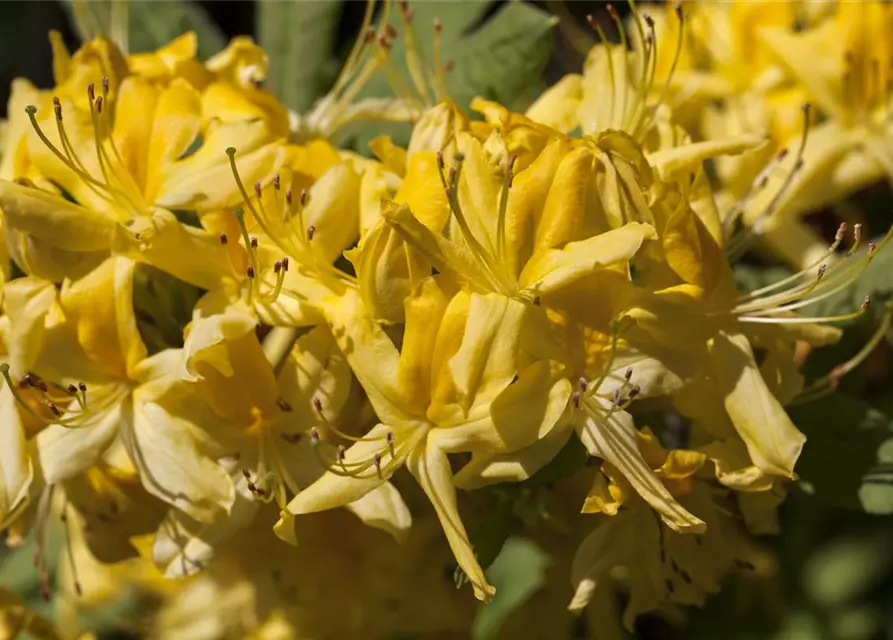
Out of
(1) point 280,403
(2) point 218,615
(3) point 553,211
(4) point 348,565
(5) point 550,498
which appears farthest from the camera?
(2) point 218,615

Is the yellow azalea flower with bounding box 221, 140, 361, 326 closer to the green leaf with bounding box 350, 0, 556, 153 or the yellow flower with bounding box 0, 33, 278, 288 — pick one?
the yellow flower with bounding box 0, 33, 278, 288

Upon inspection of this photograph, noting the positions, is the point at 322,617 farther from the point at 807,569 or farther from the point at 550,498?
the point at 807,569

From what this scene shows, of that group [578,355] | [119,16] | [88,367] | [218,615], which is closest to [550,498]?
[578,355]

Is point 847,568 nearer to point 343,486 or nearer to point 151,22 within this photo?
point 343,486

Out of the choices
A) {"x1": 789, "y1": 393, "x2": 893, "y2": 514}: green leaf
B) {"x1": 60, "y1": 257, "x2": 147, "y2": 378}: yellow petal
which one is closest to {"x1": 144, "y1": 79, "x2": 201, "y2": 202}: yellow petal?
{"x1": 60, "y1": 257, "x2": 147, "y2": 378}: yellow petal

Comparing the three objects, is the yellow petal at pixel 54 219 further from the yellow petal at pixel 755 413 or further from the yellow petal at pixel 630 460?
the yellow petal at pixel 755 413
